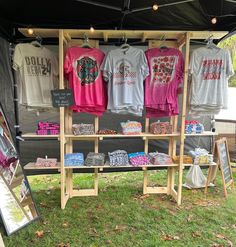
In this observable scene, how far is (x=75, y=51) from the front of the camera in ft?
10.4

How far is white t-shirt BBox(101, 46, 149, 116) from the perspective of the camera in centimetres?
317

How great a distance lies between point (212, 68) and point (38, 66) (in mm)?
2253

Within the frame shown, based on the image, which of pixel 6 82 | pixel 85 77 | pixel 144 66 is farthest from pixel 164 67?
pixel 6 82

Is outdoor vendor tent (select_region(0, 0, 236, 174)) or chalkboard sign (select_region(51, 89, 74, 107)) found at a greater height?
outdoor vendor tent (select_region(0, 0, 236, 174))

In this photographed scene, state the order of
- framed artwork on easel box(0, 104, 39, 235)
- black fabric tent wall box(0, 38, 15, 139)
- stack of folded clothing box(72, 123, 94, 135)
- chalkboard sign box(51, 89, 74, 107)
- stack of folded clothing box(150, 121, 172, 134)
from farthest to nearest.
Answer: black fabric tent wall box(0, 38, 15, 139) < stack of folded clothing box(150, 121, 172, 134) < stack of folded clothing box(72, 123, 94, 135) < chalkboard sign box(51, 89, 74, 107) < framed artwork on easel box(0, 104, 39, 235)

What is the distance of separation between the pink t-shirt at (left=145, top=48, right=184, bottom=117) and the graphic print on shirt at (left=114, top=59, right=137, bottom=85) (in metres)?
0.23

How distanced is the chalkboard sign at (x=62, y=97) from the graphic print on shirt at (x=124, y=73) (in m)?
0.60

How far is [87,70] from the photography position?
10.5 feet

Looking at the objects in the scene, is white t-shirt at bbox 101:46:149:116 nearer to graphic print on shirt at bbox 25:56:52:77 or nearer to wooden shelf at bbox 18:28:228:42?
wooden shelf at bbox 18:28:228:42

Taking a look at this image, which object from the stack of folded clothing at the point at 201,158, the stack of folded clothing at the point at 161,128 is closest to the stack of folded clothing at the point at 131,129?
the stack of folded clothing at the point at 161,128

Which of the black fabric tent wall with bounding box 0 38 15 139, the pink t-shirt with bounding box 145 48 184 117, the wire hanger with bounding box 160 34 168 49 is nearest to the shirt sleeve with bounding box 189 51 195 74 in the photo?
the pink t-shirt with bounding box 145 48 184 117

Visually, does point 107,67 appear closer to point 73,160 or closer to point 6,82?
point 73,160

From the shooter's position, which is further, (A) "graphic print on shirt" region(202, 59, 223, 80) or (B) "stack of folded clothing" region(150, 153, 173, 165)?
(B) "stack of folded clothing" region(150, 153, 173, 165)

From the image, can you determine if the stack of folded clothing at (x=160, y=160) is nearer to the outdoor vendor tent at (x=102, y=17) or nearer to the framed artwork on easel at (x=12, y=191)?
the framed artwork on easel at (x=12, y=191)
